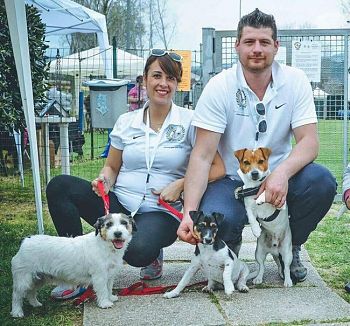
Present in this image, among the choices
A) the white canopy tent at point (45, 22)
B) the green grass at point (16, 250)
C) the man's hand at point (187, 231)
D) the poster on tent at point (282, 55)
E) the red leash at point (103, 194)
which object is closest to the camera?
the green grass at point (16, 250)

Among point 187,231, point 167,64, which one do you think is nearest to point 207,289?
point 187,231

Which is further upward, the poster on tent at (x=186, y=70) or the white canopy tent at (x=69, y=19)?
the white canopy tent at (x=69, y=19)

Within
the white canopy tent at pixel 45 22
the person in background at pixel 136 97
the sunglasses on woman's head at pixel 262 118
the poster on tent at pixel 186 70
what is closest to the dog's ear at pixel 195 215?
the sunglasses on woman's head at pixel 262 118

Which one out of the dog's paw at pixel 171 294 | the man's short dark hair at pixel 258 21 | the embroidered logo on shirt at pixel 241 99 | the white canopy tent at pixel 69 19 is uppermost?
the white canopy tent at pixel 69 19

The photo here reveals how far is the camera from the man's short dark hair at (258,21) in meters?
3.52

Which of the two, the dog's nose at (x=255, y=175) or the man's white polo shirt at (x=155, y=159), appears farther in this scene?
the man's white polo shirt at (x=155, y=159)

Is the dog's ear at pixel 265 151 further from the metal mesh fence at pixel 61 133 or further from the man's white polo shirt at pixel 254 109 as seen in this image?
the metal mesh fence at pixel 61 133

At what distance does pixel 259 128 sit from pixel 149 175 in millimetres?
737

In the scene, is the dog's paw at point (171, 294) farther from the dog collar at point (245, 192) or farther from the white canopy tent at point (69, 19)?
the white canopy tent at point (69, 19)

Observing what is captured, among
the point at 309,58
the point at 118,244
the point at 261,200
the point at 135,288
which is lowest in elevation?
the point at 135,288

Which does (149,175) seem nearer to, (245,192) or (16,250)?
(245,192)

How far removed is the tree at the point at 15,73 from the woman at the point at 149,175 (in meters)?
2.60

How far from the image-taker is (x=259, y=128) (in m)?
3.67

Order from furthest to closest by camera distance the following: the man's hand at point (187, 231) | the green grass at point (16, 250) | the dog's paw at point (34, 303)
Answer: the dog's paw at point (34, 303), the man's hand at point (187, 231), the green grass at point (16, 250)
